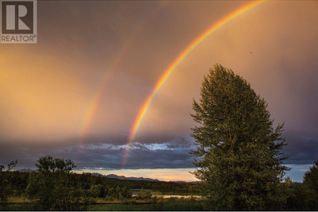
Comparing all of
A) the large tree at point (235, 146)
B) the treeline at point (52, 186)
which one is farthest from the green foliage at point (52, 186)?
the large tree at point (235, 146)

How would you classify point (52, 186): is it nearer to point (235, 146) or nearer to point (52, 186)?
point (52, 186)

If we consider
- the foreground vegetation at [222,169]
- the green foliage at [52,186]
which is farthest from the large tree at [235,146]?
the green foliage at [52,186]

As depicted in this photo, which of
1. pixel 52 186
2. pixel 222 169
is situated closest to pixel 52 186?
pixel 52 186

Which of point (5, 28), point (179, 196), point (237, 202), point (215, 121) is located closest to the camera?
point (237, 202)

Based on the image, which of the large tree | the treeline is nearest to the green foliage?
the treeline

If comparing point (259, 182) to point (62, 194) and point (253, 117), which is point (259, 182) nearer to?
point (253, 117)

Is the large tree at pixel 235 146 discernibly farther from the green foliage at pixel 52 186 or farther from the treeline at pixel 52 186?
the green foliage at pixel 52 186

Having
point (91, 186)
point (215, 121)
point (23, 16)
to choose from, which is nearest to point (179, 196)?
point (91, 186)

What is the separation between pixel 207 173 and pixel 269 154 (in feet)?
9.83

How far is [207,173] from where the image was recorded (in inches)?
813

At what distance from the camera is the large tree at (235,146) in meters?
19.9

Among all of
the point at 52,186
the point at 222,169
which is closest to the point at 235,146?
the point at 222,169

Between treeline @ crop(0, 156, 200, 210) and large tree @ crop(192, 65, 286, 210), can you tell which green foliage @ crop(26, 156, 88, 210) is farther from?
large tree @ crop(192, 65, 286, 210)

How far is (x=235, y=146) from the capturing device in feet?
67.1
